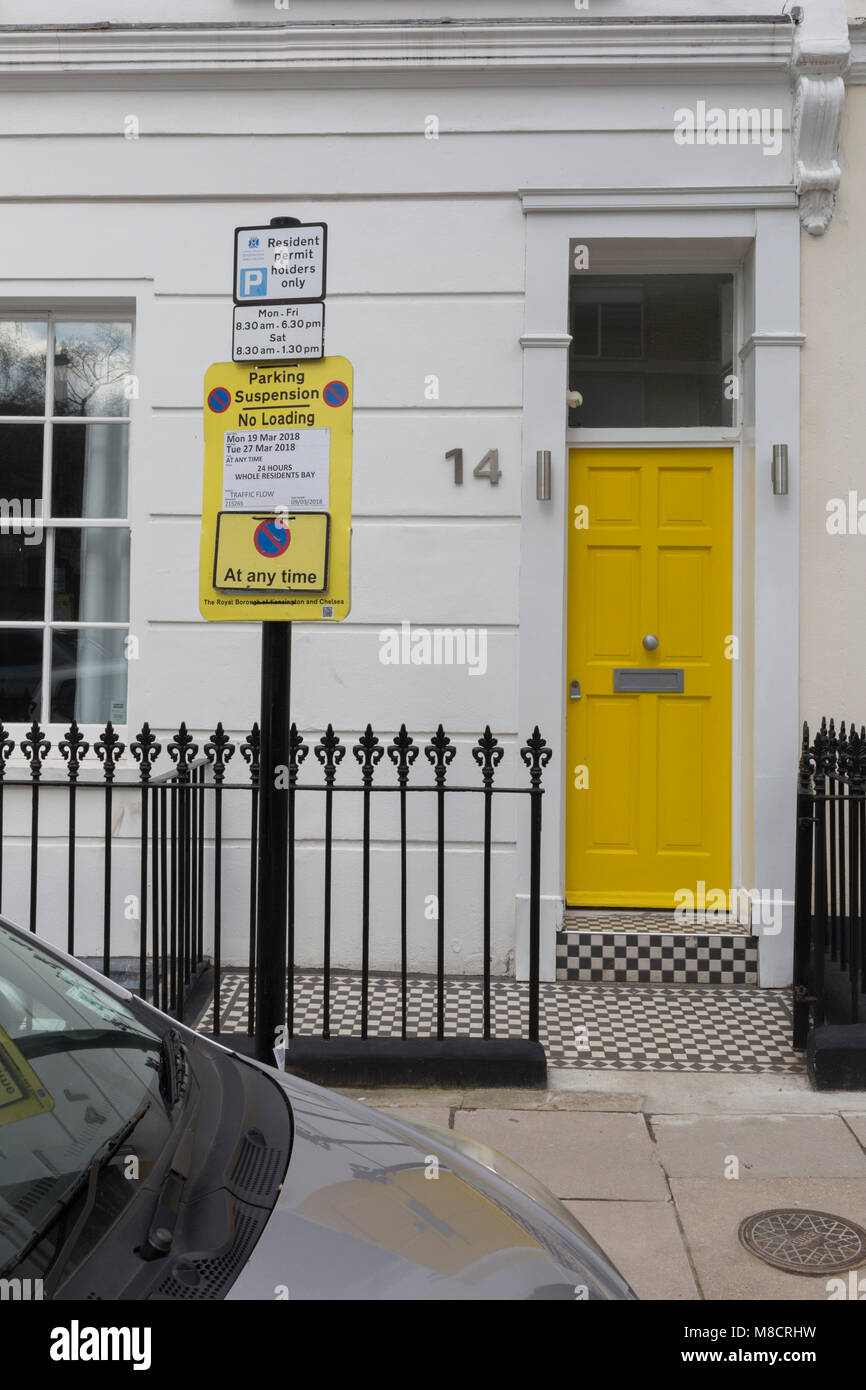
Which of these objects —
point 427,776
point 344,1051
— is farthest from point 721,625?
point 344,1051

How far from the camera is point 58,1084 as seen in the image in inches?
76.9

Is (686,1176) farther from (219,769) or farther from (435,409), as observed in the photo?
(435,409)

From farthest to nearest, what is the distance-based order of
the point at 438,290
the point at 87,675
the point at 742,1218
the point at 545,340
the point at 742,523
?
1. the point at 87,675
2. the point at 742,523
3. the point at 438,290
4. the point at 545,340
5. the point at 742,1218

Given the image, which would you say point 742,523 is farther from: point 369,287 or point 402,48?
point 402,48

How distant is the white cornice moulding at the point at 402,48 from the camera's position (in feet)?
19.4

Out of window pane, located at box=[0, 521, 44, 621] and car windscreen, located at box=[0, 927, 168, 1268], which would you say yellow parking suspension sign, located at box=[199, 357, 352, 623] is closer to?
car windscreen, located at box=[0, 927, 168, 1268]

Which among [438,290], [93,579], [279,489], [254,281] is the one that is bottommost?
[279,489]

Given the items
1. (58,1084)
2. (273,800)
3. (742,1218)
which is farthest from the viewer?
(742,1218)

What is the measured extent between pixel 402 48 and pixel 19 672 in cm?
396

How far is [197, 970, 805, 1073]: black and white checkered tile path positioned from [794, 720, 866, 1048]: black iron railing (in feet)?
0.99

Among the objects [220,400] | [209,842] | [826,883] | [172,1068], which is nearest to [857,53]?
[826,883]

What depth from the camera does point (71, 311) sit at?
637cm

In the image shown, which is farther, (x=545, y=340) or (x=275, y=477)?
(x=545, y=340)

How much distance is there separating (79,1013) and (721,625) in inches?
186
